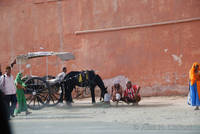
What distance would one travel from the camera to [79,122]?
29.2ft

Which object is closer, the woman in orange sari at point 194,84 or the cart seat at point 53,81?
the woman in orange sari at point 194,84

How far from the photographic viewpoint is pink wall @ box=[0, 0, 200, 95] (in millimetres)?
15836

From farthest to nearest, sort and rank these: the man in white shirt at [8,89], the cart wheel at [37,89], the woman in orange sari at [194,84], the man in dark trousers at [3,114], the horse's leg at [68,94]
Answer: the horse's leg at [68,94]
the cart wheel at [37,89]
the woman in orange sari at [194,84]
the man in white shirt at [8,89]
the man in dark trousers at [3,114]

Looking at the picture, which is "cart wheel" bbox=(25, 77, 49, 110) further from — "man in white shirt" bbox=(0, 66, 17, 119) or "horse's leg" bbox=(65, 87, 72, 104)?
"man in white shirt" bbox=(0, 66, 17, 119)

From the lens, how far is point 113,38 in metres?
17.2

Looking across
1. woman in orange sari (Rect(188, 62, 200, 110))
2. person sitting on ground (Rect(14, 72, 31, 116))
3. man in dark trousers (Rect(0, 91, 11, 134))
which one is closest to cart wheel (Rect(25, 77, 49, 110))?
person sitting on ground (Rect(14, 72, 31, 116))

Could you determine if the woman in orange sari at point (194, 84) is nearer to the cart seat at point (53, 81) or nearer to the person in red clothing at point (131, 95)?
the person in red clothing at point (131, 95)

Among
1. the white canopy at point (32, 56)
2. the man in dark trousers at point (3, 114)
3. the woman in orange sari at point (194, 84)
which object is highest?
the white canopy at point (32, 56)

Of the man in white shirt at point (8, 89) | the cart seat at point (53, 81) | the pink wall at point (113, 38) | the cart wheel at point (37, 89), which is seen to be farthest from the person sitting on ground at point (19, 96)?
the pink wall at point (113, 38)

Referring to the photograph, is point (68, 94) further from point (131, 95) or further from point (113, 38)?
point (113, 38)

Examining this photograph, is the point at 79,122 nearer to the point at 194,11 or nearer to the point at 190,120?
the point at 190,120

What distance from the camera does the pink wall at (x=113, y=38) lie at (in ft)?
52.0

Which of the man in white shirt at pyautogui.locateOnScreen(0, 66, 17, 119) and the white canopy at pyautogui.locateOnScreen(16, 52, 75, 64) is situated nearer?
the man in white shirt at pyautogui.locateOnScreen(0, 66, 17, 119)

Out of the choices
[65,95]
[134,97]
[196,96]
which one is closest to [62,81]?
[65,95]
